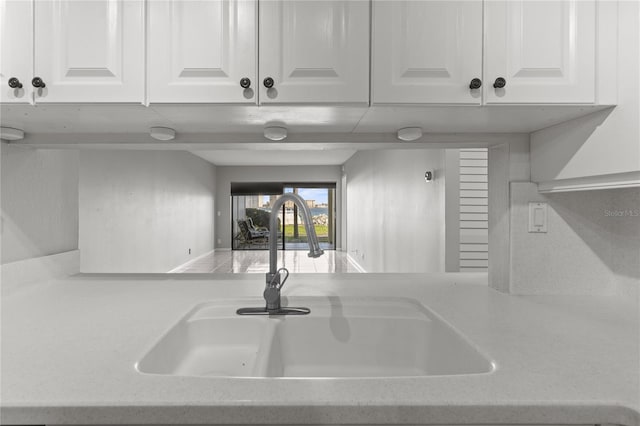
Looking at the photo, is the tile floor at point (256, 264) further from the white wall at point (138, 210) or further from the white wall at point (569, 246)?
the white wall at point (569, 246)

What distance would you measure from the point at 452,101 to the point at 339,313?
0.85 metres

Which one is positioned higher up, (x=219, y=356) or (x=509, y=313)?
(x=509, y=313)

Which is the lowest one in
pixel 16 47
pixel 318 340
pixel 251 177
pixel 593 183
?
pixel 318 340

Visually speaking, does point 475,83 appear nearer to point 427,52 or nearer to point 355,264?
point 427,52

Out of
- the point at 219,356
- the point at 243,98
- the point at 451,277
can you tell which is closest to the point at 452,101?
the point at 243,98

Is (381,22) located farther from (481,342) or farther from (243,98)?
(481,342)

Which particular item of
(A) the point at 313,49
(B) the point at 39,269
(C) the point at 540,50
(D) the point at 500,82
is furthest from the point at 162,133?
(C) the point at 540,50

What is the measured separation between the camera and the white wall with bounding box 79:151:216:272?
4.07 metres

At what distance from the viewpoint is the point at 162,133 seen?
1274 millimetres

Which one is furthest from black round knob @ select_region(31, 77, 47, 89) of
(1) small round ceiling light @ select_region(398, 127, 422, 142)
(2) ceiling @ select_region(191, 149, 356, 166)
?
(2) ceiling @ select_region(191, 149, 356, 166)

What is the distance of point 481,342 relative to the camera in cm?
84

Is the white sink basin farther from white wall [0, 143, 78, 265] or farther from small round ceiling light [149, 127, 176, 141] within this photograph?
white wall [0, 143, 78, 265]

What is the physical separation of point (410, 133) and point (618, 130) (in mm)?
638

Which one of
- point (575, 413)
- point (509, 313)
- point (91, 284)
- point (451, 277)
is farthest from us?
point (451, 277)
